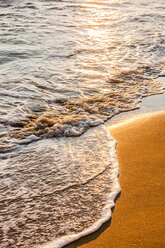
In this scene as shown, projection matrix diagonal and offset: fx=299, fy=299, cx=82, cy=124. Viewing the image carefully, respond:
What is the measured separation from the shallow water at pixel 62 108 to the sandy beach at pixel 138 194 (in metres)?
0.14

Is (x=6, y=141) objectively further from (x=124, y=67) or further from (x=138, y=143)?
(x=124, y=67)

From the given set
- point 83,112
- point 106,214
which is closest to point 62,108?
point 83,112

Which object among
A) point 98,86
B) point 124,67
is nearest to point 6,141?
point 98,86

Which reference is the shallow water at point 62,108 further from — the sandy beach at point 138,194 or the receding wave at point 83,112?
the sandy beach at point 138,194

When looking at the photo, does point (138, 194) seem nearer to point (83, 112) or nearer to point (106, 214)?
point (106, 214)

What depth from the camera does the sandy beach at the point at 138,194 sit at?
2.03 metres

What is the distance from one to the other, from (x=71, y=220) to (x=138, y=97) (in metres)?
2.89

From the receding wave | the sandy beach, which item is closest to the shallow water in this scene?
the receding wave

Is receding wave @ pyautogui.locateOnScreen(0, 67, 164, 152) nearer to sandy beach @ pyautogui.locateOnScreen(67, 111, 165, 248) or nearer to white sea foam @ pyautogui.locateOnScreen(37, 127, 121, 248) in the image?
sandy beach @ pyautogui.locateOnScreen(67, 111, 165, 248)

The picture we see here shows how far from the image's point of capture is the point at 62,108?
167 inches

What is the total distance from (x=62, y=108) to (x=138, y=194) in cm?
210

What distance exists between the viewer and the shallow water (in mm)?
2326

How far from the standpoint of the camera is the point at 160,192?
244cm

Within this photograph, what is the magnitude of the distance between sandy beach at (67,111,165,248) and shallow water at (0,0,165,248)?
139mm
